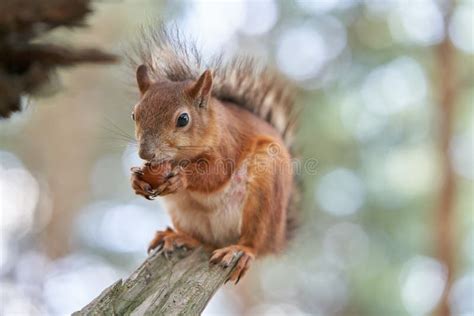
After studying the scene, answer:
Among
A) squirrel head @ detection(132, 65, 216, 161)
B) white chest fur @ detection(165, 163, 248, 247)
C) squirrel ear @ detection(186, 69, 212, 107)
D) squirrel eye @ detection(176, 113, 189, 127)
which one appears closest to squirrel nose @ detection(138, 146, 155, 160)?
squirrel head @ detection(132, 65, 216, 161)

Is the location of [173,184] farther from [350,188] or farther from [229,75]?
[350,188]

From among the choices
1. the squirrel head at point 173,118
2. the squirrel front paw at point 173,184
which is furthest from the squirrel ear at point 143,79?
the squirrel front paw at point 173,184

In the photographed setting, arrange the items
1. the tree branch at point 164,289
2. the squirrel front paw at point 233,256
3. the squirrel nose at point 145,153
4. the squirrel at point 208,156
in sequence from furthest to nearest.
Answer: the squirrel front paw at point 233,256, the squirrel at point 208,156, the squirrel nose at point 145,153, the tree branch at point 164,289

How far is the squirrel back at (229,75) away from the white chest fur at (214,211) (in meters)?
0.31

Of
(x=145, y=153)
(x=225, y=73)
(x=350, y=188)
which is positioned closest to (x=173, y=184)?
(x=145, y=153)

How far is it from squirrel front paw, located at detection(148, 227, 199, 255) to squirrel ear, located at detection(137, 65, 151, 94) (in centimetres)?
45

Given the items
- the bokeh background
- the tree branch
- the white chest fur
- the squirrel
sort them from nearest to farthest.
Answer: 1. the tree branch
2. the squirrel
3. the white chest fur
4. the bokeh background

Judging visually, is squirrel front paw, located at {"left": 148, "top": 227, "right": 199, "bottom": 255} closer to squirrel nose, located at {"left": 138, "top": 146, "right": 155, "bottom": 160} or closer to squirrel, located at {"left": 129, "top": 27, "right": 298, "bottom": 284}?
squirrel, located at {"left": 129, "top": 27, "right": 298, "bottom": 284}

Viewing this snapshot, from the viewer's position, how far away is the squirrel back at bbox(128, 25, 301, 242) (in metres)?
1.72

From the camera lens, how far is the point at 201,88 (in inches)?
72.1

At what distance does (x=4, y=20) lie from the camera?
4.72ft

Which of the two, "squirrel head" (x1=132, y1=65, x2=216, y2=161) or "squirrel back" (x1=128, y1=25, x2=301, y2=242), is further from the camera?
"squirrel back" (x1=128, y1=25, x2=301, y2=242)

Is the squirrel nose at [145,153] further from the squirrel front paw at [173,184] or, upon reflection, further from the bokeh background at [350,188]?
the bokeh background at [350,188]

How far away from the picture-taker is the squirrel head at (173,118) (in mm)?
1615
